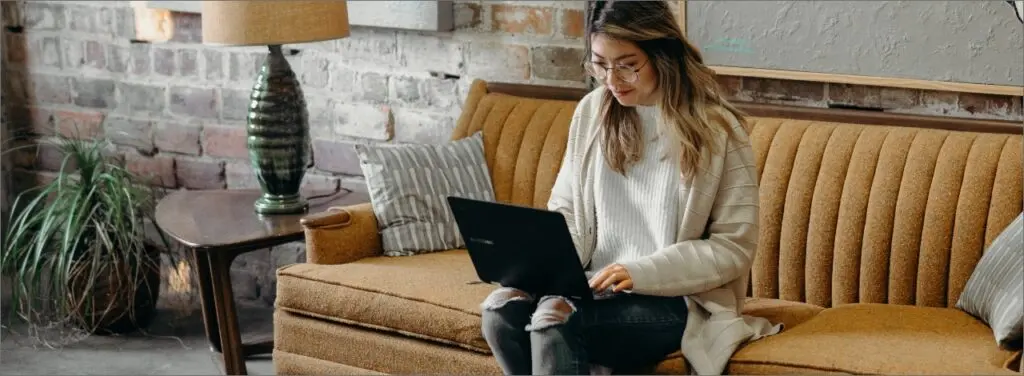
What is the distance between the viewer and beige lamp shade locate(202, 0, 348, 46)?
3494 mm

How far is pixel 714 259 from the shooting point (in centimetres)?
268

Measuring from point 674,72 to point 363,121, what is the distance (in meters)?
1.59

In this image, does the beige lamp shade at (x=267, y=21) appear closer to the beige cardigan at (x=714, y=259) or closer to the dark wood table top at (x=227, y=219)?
the dark wood table top at (x=227, y=219)

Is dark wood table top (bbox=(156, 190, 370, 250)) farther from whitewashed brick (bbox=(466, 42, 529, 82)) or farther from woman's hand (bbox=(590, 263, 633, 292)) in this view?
woman's hand (bbox=(590, 263, 633, 292))

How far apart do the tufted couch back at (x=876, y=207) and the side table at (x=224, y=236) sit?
122cm

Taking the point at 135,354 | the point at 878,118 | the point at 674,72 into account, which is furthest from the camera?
the point at 135,354

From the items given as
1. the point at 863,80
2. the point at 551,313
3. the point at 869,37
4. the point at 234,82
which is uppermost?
the point at 869,37

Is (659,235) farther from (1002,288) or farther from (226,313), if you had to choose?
(226,313)

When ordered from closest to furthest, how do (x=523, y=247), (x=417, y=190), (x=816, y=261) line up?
(x=523, y=247) → (x=816, y=261) → (x=417, y=190)

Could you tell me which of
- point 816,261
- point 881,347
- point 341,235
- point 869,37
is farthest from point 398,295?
point 869,37

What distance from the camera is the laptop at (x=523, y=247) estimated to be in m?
2.56

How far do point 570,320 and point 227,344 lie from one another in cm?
129

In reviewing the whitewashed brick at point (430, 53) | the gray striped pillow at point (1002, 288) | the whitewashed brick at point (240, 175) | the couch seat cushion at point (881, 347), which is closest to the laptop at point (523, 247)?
the couch seat cushion at point (881, 347)

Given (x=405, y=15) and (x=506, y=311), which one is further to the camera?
(x=405, y=15)
